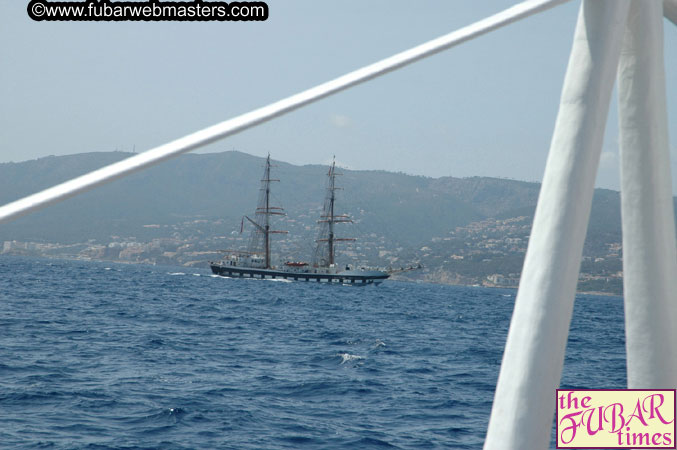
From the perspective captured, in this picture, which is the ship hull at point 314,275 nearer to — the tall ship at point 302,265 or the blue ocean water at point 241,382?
the tall ship at point 302,265

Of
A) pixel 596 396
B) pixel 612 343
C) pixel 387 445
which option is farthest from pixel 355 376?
pixel 612 343

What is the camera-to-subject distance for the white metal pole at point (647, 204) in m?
4.29

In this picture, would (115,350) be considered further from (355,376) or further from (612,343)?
(612,343)

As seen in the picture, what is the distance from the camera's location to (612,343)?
43.0 meters

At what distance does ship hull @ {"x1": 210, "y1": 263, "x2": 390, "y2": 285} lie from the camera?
408ft

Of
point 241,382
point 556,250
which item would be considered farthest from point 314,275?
point 556,250

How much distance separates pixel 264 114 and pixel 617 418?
2.85m

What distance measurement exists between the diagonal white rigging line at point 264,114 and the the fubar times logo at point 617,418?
2.24m

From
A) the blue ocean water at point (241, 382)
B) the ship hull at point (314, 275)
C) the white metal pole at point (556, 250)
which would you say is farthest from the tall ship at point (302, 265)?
the white metal pole at point (556, 250)

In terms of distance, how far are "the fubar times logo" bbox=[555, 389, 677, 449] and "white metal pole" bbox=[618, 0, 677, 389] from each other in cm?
15

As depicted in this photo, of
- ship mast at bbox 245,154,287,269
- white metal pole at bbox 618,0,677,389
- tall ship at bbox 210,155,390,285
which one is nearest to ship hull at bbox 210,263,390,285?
tall ship at bbox 210,155,390,285

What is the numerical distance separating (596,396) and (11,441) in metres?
10.9

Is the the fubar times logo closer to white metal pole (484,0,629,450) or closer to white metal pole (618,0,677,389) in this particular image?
white metal pole (618,0,677,389)

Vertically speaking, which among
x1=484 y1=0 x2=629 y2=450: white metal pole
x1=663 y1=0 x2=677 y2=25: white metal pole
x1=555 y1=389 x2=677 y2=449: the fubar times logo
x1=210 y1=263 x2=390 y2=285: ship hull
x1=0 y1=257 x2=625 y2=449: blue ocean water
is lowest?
x1=210 y1=263 x2=390 y2=285: ship hull
